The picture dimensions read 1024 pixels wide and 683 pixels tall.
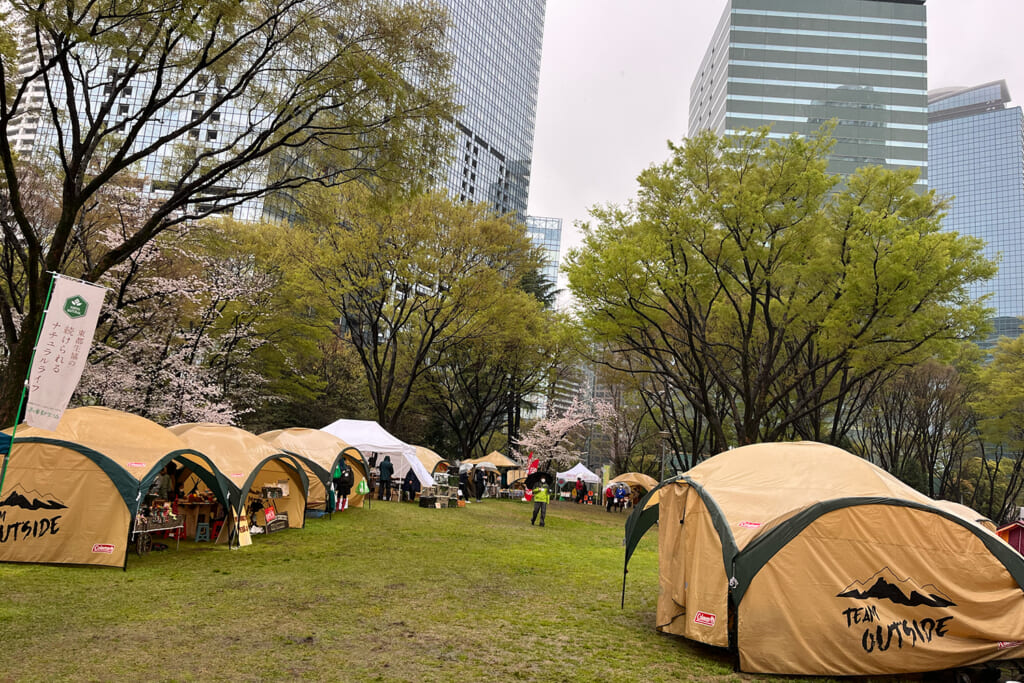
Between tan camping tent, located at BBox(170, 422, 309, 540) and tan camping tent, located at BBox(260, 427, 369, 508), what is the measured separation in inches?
41.7

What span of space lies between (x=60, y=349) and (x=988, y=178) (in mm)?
127240

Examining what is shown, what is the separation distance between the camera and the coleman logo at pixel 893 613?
589 centimetres

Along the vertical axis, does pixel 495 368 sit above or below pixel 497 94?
below

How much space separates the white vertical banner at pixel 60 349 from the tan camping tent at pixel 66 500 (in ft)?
6.87

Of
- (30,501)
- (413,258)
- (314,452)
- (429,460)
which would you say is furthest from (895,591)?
(429,460)

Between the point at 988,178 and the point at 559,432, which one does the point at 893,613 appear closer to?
the point at 559,432

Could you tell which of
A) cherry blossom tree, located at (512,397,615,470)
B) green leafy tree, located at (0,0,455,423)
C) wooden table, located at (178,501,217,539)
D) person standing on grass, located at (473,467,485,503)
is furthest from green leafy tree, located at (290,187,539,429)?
cherry blossom tree, located at (512,397,615,470)

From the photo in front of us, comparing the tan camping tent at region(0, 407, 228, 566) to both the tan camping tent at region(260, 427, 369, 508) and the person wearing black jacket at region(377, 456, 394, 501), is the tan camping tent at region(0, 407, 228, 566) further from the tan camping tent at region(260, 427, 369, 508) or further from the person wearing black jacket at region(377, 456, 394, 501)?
the person wearing black jacket at region(377, 456, 394, 501)

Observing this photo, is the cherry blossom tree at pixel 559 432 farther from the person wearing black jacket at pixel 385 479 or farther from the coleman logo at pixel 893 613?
the coleman logo at pixel 893 613

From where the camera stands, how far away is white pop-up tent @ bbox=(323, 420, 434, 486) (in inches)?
832

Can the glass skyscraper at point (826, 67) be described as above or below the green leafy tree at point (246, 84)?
above

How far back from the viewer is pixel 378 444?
69.7 ft

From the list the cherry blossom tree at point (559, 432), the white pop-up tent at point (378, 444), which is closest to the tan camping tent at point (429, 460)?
the white pop-up tent at point (378, 444)

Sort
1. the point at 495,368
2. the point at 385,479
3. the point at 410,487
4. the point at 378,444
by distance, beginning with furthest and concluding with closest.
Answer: the point at 495,368, the point at 410,487, the point at 385,479, the point at 378,444
